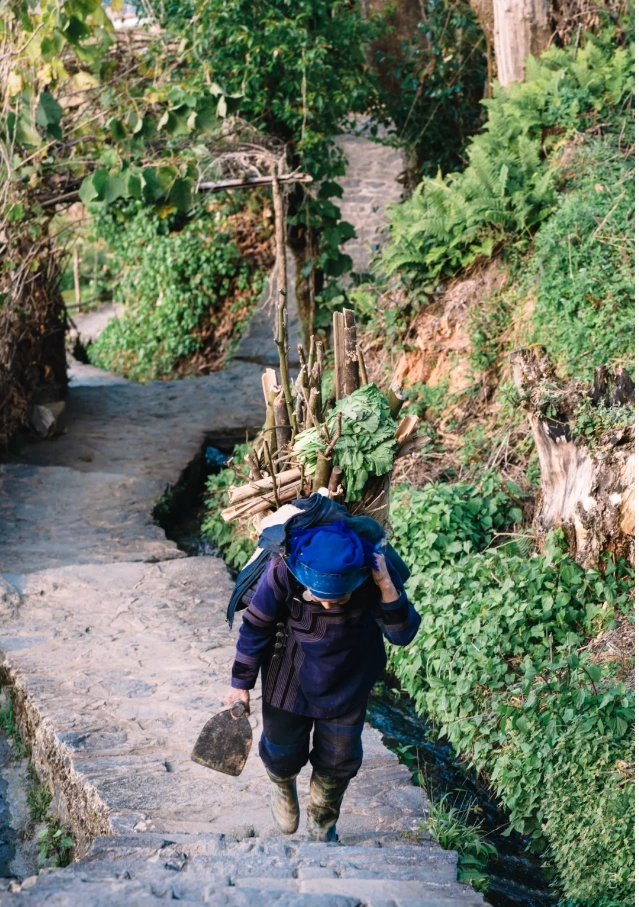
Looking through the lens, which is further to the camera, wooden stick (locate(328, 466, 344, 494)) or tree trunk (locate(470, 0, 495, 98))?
tree trunk (locate(470, 0, 495, 98))

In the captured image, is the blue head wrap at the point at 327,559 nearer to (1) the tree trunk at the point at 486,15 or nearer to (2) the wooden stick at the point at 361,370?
(2) the wooden stick at the point at 361,370

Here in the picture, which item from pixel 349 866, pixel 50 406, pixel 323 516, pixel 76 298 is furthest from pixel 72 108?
pixel 76 298

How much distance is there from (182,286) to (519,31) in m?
7.46

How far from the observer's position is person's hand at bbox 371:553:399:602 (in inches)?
137

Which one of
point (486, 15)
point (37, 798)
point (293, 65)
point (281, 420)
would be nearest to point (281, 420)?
point (281, 420)

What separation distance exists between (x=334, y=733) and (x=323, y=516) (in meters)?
0.88

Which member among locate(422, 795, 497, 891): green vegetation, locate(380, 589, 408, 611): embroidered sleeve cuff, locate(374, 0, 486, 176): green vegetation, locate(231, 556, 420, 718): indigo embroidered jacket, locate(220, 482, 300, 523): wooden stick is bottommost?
locate(422, 795, 497, 891): green vegetation

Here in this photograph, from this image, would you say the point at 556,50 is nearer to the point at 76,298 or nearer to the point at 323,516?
the point at 323,516

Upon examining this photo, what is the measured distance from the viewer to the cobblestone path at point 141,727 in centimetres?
308

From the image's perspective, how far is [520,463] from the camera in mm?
7359

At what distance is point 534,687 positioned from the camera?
17.5 ft

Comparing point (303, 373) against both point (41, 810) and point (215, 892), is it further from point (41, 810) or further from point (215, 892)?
point (41, 810)

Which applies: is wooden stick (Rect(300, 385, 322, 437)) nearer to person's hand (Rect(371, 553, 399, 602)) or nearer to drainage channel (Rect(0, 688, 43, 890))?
person's hand (Rect(371, 553, 399, 602))

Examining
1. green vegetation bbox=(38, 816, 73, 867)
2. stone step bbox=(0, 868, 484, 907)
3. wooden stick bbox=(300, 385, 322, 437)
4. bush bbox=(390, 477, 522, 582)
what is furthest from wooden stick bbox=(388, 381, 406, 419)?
green vegetation bbox=(38, 816, 73, 867)
